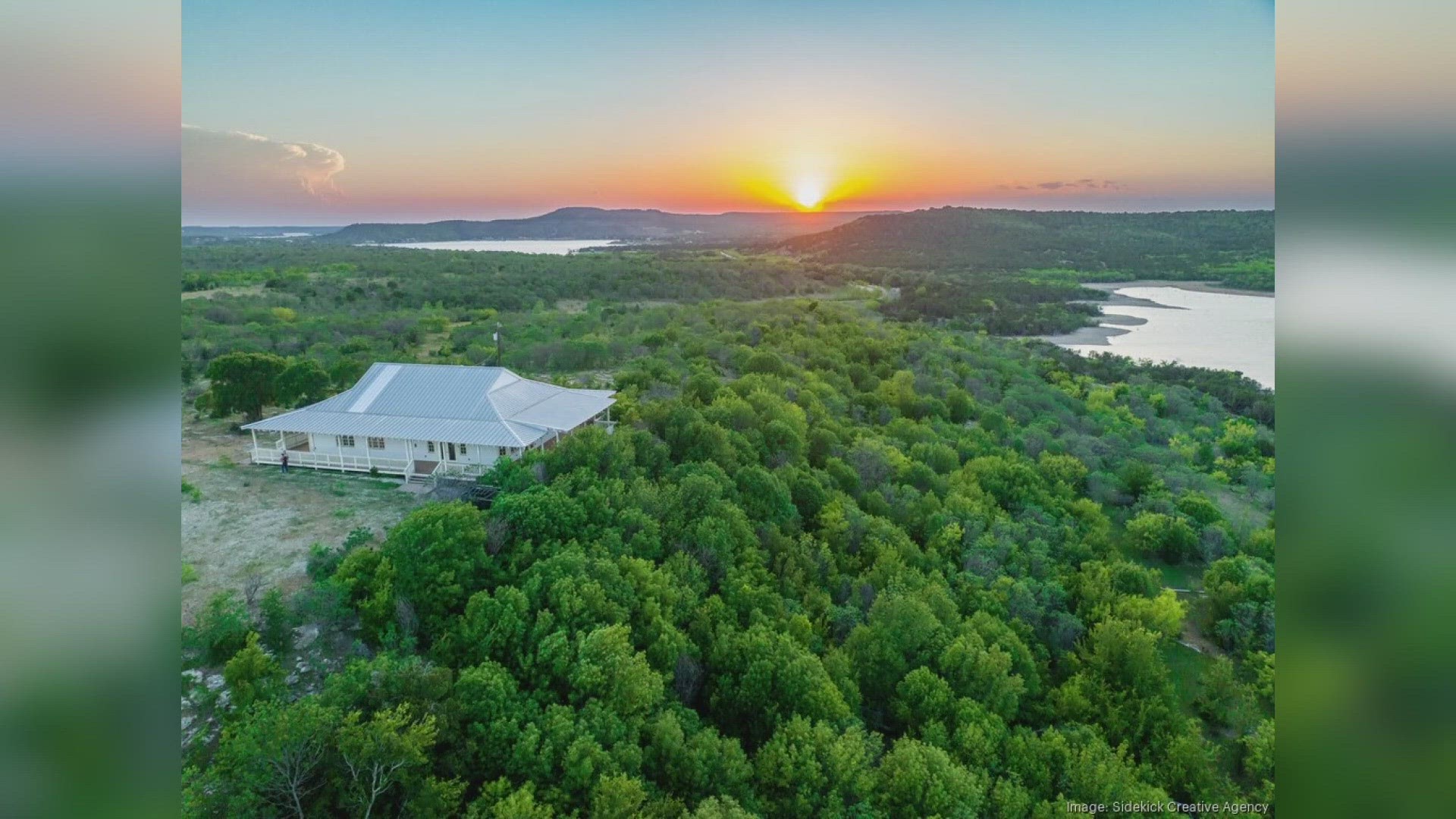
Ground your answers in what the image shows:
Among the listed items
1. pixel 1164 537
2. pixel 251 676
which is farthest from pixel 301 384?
pixel 1164 537

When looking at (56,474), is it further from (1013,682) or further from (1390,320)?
(1013,682)

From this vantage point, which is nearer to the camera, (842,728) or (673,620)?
(842,728)

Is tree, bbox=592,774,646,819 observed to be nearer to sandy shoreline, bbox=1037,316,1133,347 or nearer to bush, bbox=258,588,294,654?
bush, bbox=258,588,294,654

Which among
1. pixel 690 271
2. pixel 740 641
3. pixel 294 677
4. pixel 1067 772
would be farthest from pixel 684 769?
pixel 690 271

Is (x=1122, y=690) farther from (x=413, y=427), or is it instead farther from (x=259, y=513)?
(x=259, y=513)

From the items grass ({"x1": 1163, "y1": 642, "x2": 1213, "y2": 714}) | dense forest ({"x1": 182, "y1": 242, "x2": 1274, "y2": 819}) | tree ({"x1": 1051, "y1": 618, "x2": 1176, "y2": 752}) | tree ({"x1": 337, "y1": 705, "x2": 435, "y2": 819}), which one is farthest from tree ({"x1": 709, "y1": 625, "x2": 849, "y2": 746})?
grass ({"x1": 1163, "y1": 642, "x2": 1213, "y2": 714})

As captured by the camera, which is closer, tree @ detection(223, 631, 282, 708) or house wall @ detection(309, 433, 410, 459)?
tree @ detection(223, 631, 282, 708)

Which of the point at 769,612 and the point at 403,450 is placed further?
the point at 403,450
